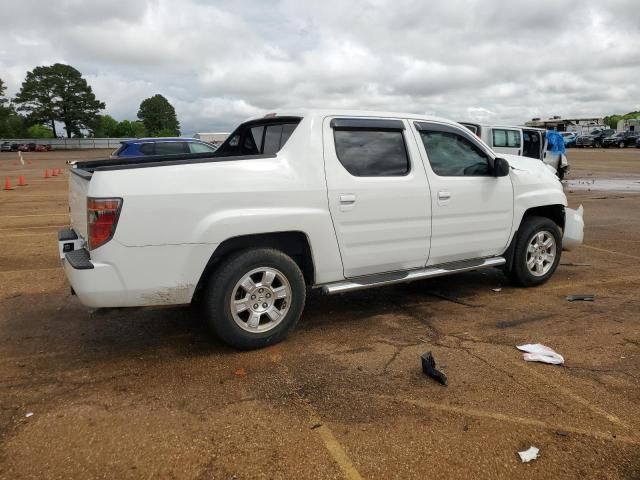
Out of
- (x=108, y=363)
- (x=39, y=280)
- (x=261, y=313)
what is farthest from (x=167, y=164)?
(x=39, y=280)

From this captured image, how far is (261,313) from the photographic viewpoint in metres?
4.04

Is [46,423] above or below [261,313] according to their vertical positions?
below

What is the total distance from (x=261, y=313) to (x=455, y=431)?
1690mm

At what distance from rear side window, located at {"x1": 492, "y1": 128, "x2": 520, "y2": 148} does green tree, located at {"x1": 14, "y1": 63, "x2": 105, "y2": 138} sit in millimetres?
100714

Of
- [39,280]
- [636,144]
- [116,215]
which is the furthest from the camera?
[636,144]

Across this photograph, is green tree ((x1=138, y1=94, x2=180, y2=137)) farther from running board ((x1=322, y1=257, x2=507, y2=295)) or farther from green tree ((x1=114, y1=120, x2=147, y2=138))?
running board ((x1=322, y1=257, x2=507, y2=295))

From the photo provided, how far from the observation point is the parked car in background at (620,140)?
5009 cm

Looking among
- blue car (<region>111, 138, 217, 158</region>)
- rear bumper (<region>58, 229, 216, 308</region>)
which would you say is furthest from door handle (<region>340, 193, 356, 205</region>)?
blue car (<region>111, 138, 217, 158</region>)

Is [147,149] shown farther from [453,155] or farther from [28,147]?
[28,147]

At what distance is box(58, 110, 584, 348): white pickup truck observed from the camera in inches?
140

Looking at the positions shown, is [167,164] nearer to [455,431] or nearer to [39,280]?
[455,431]

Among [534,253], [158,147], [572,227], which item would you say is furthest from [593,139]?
[534,253]

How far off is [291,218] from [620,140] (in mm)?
55708

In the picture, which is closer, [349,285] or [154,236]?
[154,236]
